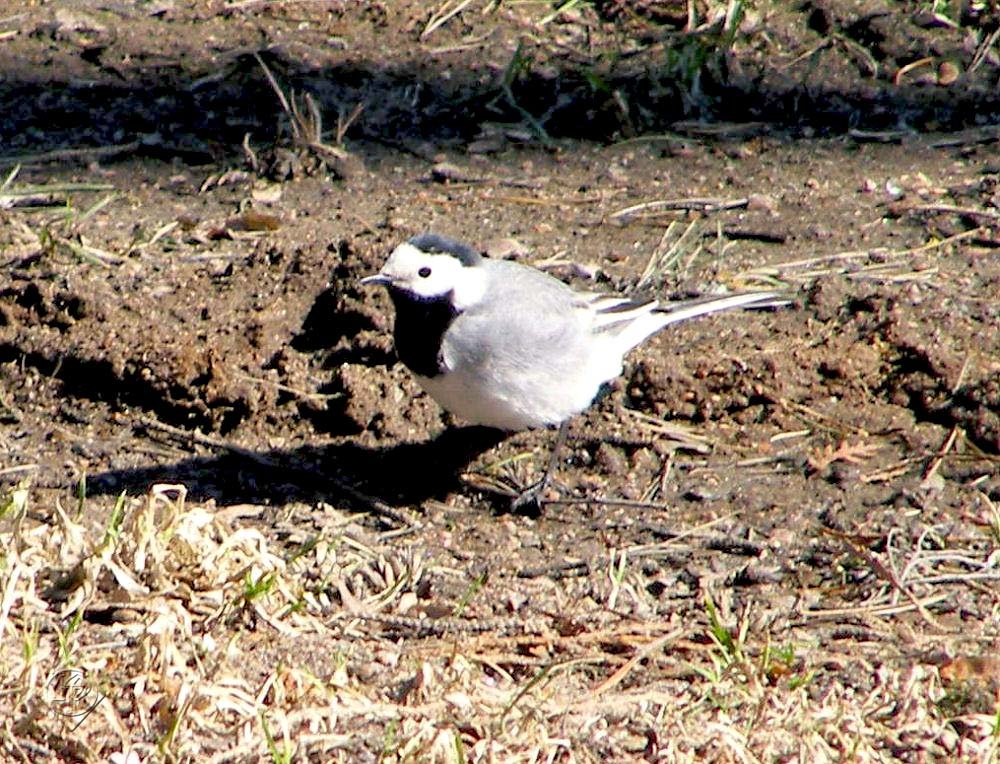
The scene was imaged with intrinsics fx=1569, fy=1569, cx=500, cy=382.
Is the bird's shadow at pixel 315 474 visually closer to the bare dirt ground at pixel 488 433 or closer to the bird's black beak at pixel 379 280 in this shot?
the bare dirt ground at pixel 488 433

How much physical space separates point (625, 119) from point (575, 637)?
153 inches

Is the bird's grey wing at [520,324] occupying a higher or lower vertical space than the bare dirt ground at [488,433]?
higher

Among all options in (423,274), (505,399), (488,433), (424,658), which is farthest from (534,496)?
(424,658)

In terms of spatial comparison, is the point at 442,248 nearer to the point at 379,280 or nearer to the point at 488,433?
the point at 379,280

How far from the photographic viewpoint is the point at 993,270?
6625 millimetres

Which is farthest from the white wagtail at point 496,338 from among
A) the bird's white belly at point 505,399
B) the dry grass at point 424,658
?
the dry grass at point 424,658

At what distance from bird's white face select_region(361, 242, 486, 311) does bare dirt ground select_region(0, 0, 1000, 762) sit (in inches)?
18.1

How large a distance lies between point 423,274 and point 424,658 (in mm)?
1637

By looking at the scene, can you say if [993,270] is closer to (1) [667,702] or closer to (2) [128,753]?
(1) [667,702]

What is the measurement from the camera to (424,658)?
443cm

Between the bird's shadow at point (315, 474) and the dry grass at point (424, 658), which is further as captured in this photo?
the bird's shadow at point (315, 474)

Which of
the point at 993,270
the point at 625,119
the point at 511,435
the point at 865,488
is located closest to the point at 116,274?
the point at 511,435

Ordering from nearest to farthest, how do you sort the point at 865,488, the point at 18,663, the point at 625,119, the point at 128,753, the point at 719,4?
the point at 128,753
the point at 18,663
the point at 865,488
the point at 625,119
the point at 719,4

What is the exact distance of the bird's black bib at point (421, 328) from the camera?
5.42 m
